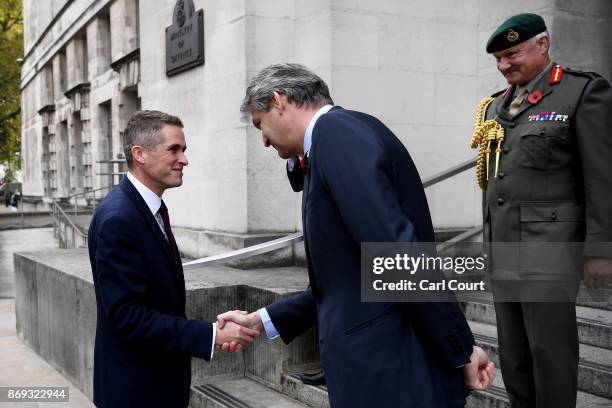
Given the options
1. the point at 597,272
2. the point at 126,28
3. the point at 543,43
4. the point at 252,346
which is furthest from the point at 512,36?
the point at 126,28

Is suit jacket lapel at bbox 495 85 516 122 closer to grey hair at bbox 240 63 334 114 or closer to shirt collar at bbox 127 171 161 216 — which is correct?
grey hair at bbox 240 63 334 114

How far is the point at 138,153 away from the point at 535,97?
5.81 ft

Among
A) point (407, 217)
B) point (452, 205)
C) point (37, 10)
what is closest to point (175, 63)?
point (452, 205)

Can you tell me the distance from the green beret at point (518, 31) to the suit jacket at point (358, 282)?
4.08ft

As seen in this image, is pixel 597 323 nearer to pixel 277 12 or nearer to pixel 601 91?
pixel 601 91

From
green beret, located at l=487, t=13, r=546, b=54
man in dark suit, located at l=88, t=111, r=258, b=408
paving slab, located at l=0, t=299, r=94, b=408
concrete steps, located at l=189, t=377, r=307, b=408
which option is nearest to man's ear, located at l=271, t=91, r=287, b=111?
man in dark suit, located at l=88, t=111, r=258, b=408

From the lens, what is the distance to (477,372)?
6.48ft

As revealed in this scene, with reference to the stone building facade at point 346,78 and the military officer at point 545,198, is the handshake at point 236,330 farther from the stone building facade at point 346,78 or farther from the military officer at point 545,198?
the stone building facade at point 346,78

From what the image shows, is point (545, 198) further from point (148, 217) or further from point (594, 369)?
point (148, 217)

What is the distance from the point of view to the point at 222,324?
2.67 meters

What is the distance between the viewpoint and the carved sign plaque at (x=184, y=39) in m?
6.76

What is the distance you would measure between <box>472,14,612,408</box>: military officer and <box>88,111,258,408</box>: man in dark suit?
1.22 meters

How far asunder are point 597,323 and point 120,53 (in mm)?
13567

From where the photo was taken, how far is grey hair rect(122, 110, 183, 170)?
8.81 ft
